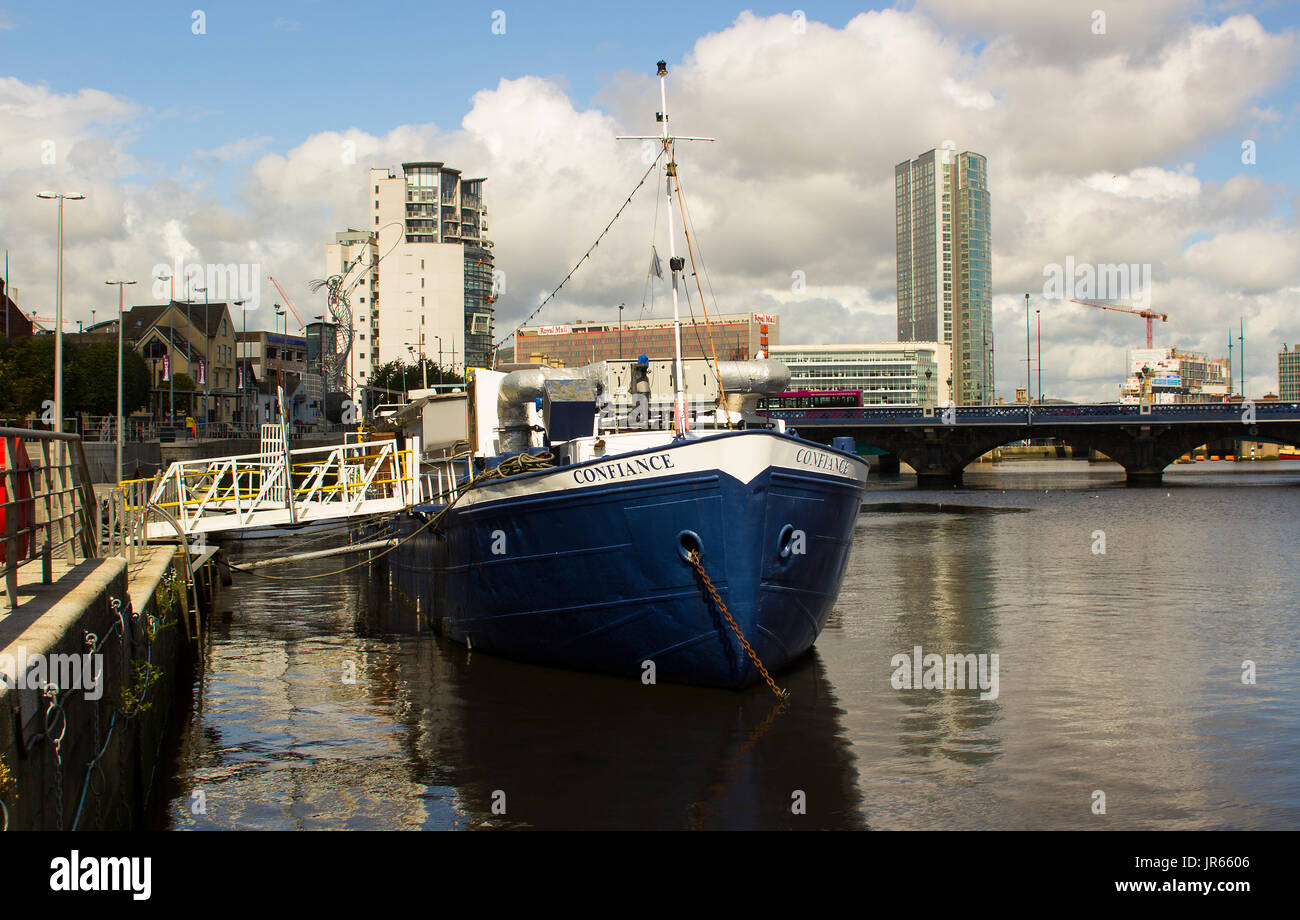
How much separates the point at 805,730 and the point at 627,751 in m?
2.70

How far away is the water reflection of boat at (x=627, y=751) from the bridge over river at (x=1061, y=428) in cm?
6889

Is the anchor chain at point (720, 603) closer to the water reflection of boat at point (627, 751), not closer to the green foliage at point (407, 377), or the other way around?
the water reflection of boat at point (627, 751)

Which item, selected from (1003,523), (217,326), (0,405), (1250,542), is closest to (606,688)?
(1250,542)

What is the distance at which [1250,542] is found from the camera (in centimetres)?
4138

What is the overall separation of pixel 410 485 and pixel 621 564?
975cm

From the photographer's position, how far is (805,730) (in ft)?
49.0

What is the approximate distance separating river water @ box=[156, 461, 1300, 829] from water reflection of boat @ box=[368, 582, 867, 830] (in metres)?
0.05

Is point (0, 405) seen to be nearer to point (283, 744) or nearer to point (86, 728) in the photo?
point (283, 744)

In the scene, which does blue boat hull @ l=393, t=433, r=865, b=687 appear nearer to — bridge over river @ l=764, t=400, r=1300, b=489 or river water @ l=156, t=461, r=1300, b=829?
river water @ l=156, t=461, r=1300, b=829

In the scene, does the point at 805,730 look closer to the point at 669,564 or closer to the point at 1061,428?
the point at 669,564

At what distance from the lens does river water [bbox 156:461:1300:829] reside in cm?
1191

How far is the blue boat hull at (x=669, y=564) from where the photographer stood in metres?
15.0

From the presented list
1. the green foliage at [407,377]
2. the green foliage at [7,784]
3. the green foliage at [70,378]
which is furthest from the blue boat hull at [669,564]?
the green foliage at [407,377]

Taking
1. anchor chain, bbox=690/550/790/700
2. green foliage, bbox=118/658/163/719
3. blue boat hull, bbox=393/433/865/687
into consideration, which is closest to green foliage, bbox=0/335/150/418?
blue boat hull, bbox=393/433/865/687
